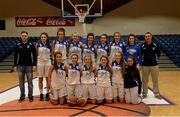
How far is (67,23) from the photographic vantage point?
56.0 feet

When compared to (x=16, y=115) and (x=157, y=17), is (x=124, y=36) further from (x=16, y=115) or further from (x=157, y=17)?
(x=16, y=115)

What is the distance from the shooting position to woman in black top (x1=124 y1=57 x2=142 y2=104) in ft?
23.0

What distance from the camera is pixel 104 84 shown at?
702cm

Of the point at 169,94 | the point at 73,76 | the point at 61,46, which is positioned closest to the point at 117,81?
the point at 73,76

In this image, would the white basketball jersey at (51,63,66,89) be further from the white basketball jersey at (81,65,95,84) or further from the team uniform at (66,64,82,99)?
the white basketball jersey at (81,65,95,84)

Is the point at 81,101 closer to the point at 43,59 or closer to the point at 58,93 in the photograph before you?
the point at 58,93

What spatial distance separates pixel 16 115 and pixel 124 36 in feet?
37.1

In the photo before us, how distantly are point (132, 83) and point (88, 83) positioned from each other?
0.94m

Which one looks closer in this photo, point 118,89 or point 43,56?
point 118,89

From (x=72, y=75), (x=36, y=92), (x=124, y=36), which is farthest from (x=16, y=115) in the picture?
(x=124, y=36)

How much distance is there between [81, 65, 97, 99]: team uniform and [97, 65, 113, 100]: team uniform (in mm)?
112

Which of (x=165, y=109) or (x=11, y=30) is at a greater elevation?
(x=11, y=30)

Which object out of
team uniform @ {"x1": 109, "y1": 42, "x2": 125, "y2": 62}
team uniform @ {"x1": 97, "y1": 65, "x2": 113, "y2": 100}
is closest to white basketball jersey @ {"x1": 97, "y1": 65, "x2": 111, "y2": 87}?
team uniform @ {"x1": 97, "y1": 65, "x2": 113, "y2": 100}

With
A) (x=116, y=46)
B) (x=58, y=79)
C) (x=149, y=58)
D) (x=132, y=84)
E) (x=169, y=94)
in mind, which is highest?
(x=116, y=46)
